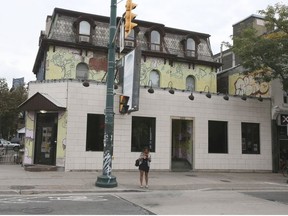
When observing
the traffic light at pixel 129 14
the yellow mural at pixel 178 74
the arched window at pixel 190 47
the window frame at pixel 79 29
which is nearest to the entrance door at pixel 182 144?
the yellow mural at pixel 178 74

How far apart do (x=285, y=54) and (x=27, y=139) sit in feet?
44.2

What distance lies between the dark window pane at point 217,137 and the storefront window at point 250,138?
1.27 meters

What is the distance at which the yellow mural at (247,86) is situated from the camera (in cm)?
2339

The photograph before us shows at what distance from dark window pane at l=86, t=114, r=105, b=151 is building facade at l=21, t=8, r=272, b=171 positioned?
5 centimetres

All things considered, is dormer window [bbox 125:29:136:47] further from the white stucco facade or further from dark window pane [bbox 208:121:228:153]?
dark window pane [bbox 208:121:228:153]

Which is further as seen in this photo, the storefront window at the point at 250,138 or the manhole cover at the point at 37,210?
the storefront window at the point at 250,138

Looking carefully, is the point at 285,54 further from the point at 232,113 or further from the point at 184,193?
the point at 184,193

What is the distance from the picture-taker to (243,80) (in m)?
24.8

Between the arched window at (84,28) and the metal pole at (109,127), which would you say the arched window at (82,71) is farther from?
the metal pole at (109,127)

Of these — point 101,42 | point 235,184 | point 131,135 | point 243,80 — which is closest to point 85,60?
point 101,42

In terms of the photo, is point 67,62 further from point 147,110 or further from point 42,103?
point 147,110

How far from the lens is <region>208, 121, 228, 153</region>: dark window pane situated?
21188 millimetres

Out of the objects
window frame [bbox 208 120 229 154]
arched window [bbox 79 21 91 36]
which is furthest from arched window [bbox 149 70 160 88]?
window frame [bbox 208 120 229 154]

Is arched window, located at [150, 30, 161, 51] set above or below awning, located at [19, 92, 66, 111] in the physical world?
above
